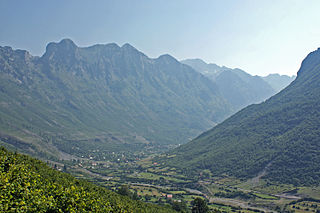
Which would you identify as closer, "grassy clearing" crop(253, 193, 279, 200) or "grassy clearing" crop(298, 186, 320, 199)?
"grassy clearing" crop(298, 186, 320, 199)

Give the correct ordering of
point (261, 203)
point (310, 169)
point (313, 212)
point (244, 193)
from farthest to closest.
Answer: point (310, 169)
point (244, 193)
point (261, 203)
point (313, 212)

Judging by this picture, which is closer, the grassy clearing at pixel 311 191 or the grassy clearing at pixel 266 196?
the grassy clearing at pixel 311 191

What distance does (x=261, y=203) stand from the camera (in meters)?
155

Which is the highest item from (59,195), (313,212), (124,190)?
(59,195)

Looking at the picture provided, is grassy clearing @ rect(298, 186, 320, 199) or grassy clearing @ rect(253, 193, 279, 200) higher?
grassy clearing @ rect(298, 186, 320, 199)

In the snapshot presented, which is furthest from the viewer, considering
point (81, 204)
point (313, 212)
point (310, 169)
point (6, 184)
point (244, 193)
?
point (310, 169)

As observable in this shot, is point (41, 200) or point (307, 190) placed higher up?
point (41, 200)

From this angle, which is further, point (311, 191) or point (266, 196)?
point (266, 196)

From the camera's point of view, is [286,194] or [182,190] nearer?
[286,194]

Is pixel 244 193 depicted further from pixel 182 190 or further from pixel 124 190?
pixel 124 190

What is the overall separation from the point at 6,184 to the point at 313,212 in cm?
14514

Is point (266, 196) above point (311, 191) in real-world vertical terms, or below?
below

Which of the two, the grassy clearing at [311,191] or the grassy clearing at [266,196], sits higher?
the grassy clearing at [311,191]

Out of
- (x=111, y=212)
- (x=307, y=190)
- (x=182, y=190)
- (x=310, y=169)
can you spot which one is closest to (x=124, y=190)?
(x=182, y=190)
